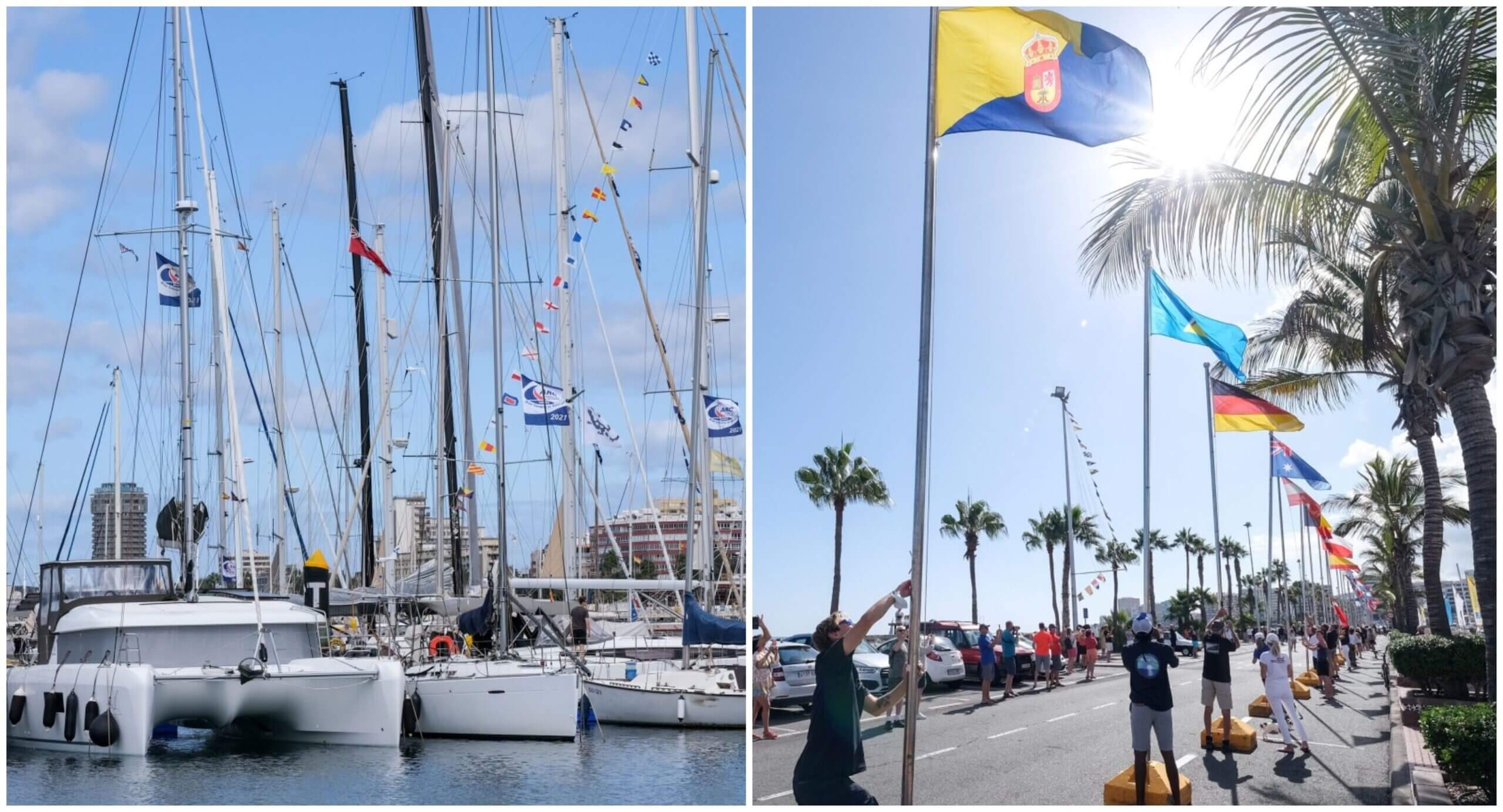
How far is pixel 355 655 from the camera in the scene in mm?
24344

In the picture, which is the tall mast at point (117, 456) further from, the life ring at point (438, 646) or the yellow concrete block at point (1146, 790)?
the yellow concrete block at point (1146, 790)

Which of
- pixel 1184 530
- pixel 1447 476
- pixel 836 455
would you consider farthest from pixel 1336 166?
pixel 1184 530

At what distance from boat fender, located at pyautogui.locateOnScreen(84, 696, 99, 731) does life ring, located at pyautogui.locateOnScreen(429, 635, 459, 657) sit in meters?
6.36

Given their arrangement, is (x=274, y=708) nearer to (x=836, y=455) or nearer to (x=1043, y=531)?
(x=836, y=455)

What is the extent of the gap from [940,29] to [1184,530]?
12212cm

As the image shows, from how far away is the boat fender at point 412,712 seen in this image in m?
20.9

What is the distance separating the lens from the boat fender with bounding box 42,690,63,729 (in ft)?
62.2

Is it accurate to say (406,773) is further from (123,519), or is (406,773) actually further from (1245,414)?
(123,519)

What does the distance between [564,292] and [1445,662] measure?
1826cm

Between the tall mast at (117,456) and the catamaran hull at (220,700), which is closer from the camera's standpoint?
the catamaran hull at (220,700)

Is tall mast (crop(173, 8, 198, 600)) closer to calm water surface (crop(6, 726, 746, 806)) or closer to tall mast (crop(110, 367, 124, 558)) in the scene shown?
calm water surface (crop(6, 726, 746, 806))

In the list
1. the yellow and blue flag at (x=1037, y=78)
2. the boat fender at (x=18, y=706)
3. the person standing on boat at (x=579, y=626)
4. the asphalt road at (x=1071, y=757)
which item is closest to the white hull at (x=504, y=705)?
the asphalt road at (x=1071, y=757)

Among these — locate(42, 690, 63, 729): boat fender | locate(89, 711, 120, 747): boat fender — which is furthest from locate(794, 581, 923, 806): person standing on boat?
locate(42, 690, 63, 729): boat fender

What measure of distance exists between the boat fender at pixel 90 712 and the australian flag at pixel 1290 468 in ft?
75.4
